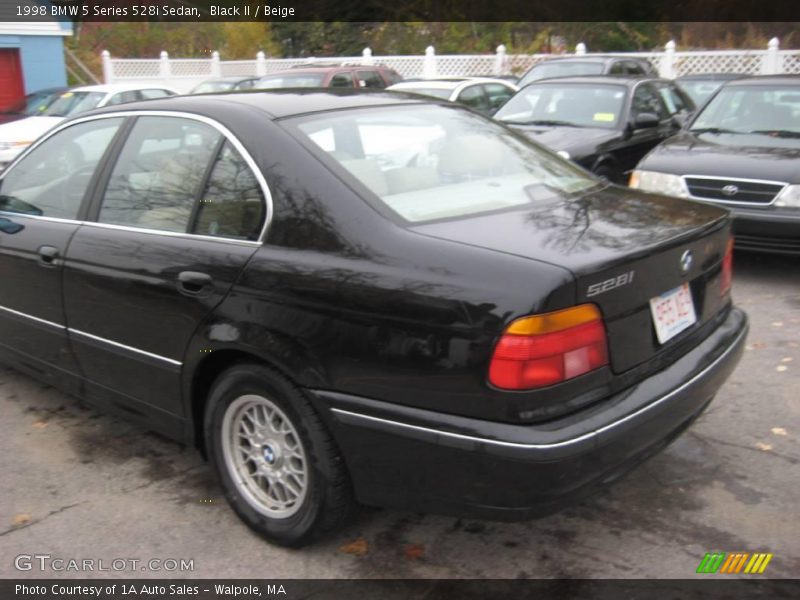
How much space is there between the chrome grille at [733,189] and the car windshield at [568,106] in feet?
7.65

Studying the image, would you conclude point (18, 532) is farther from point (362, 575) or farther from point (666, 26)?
point (666, 26)

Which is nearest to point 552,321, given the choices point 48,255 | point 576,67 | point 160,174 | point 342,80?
point 160,174

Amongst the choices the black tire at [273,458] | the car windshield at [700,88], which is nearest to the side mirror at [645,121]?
the car windshield at [700,88]

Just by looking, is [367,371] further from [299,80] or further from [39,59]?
[39,59]

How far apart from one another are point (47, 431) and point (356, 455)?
91.0 inches

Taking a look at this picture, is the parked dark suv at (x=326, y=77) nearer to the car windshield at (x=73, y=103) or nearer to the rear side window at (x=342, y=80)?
the rear side window at (x=342, y=80)

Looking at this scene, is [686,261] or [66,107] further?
[66,107]

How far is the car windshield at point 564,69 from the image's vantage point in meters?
14.2

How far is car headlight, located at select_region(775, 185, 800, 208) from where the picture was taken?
6215 millimetres

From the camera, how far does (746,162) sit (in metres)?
6.61

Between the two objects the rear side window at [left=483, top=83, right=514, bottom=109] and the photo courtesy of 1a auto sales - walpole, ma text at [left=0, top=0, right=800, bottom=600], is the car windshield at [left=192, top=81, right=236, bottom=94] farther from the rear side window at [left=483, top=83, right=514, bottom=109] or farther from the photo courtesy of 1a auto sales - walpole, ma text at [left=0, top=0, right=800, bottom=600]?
the photo courtesy of 1a auto sales - walpole, ma text at [left=0, top=0, right=800, bottom=600]

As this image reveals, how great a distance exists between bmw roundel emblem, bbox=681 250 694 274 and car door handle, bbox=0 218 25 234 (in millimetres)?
3231

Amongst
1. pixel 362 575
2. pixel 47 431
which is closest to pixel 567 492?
pixel 362 575

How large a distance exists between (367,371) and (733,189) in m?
4.98
